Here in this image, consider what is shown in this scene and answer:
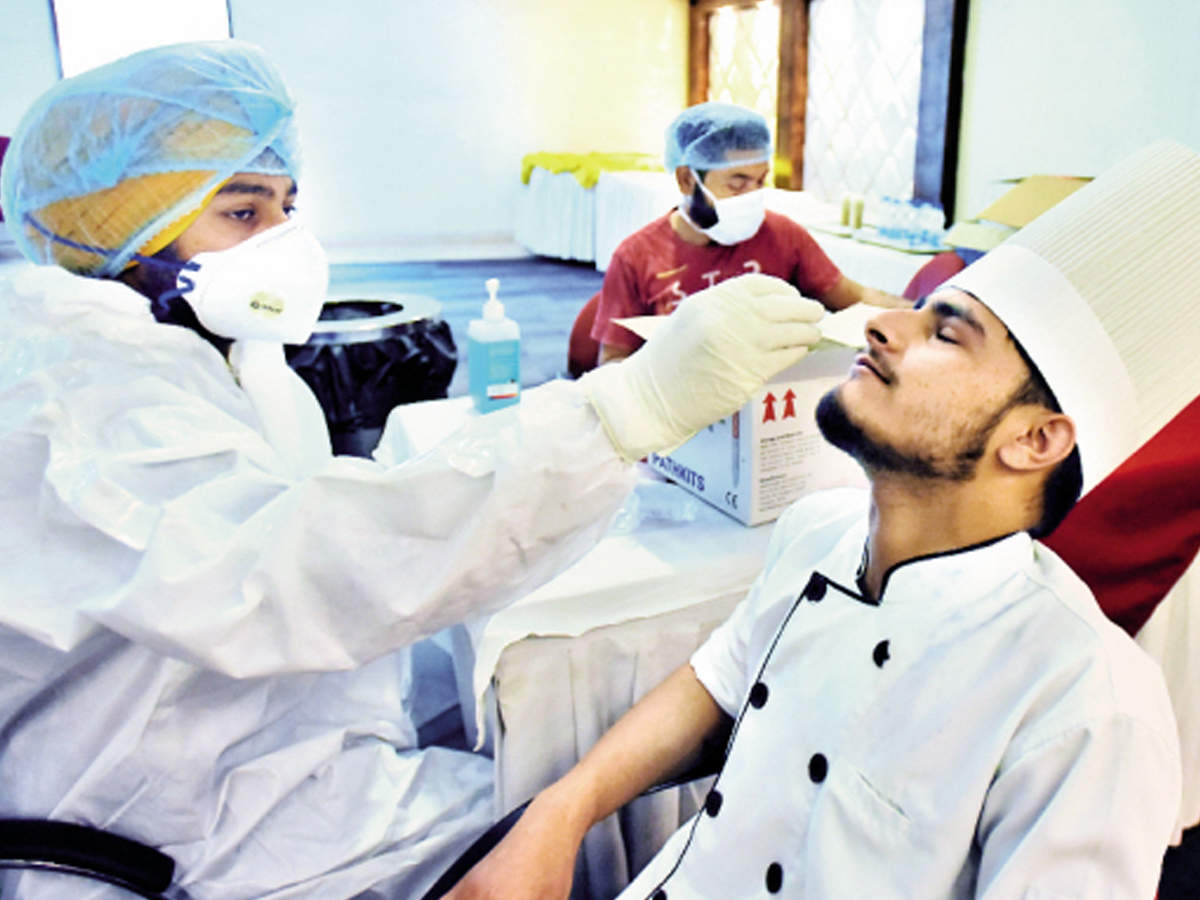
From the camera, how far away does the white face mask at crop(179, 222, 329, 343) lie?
46.2 inches

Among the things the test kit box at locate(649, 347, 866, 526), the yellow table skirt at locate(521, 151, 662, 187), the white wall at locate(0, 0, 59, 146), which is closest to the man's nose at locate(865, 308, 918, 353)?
the test kit box at locate(649, 347, 866, 526)

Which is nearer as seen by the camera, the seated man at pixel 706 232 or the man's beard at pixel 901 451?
the man's beard at pixel 901 451

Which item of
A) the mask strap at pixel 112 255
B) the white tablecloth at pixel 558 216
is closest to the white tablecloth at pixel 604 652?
the mask strap at pixel 112 255

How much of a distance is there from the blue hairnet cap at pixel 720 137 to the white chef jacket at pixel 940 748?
162 centimetres

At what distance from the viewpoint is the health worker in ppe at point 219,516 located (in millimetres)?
859

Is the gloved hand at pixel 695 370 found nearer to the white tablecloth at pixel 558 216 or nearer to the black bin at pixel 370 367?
the black bin at pixel 370 367

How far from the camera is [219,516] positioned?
0.88m

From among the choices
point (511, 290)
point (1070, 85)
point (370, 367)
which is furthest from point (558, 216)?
point (370, 367)

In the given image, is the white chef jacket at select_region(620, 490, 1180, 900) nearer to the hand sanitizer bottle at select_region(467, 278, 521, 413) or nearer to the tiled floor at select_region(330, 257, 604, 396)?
the hand sanitizer bottle at select_region(467, 278, 521, 413)

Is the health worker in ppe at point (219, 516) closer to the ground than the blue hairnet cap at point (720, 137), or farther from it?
closer to the ground

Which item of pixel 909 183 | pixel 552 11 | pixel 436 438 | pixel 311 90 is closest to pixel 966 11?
pixel 909 183

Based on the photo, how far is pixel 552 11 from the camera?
7.74 meters

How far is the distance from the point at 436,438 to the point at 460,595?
78 cm

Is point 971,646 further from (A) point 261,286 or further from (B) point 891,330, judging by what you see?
(A) point 261,286
